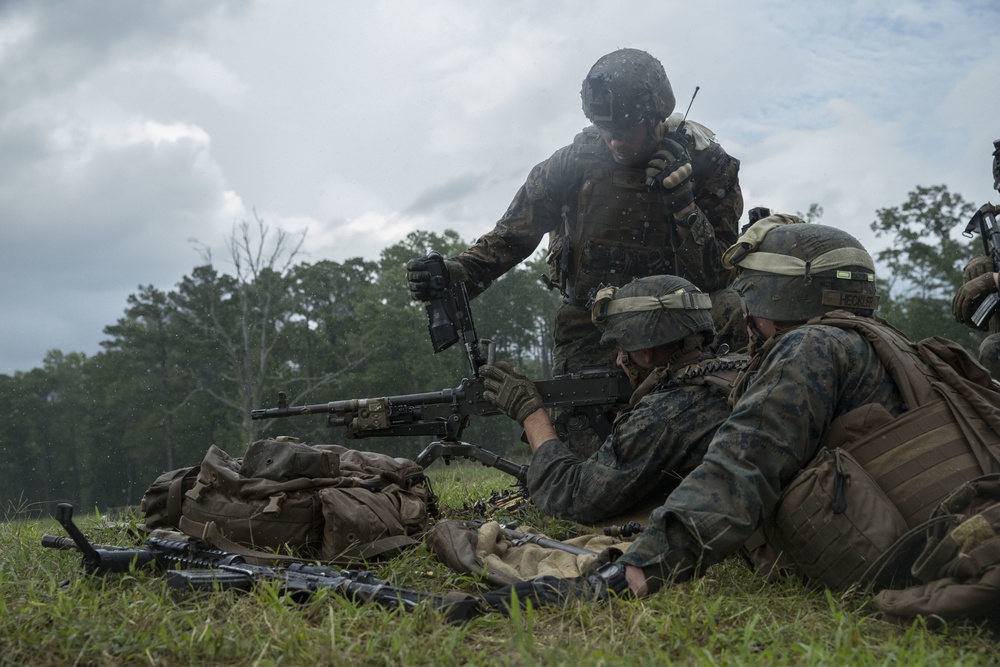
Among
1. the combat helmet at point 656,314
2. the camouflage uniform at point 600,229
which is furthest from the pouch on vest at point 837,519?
the camouflage uniform at point 600,229

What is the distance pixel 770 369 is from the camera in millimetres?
3432

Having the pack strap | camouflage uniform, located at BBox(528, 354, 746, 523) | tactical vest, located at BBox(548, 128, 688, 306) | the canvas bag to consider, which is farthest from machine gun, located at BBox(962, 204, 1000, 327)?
the pack strap

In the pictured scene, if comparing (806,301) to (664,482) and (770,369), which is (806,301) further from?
(664,482)

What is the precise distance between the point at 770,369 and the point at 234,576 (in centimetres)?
231

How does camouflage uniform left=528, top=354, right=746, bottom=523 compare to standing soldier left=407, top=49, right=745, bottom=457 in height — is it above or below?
below

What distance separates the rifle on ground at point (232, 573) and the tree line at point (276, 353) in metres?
24.2

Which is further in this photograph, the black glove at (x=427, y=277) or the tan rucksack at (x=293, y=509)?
the black glove at (x=427, y=277)

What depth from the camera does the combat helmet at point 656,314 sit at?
4727 mm

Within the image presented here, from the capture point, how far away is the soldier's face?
6.08 m

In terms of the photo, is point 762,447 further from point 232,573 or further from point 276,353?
point 276,353

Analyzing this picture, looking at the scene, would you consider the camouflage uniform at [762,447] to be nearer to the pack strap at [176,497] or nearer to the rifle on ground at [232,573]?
the rifle on ground at [232,573]

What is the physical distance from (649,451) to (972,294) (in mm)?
4958

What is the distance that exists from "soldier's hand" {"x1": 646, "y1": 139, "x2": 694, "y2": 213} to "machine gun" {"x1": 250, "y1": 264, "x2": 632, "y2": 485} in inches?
51.6

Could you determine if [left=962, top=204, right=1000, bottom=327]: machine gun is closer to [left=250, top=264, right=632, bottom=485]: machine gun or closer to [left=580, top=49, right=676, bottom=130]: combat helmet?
[left=580, top=49, right=676, bottom=130]: combat helmet
